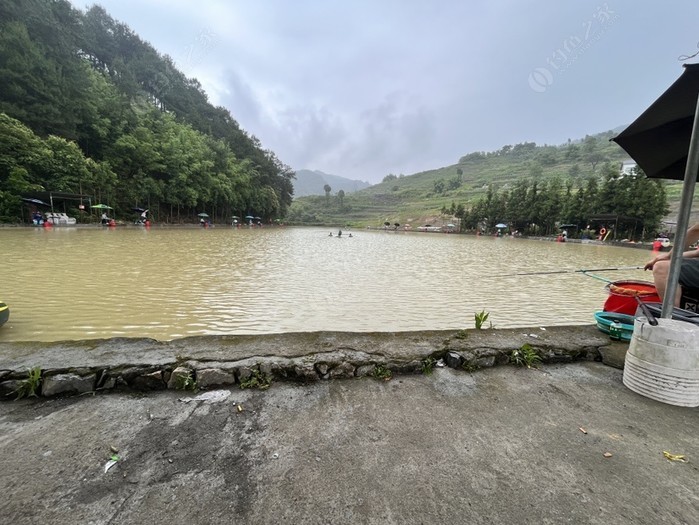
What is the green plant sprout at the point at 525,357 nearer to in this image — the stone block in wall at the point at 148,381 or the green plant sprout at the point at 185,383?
the green plant sprout at the point at 185,383

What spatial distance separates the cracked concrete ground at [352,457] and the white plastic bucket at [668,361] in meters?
0.08

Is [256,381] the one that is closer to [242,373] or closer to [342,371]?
[242,373]

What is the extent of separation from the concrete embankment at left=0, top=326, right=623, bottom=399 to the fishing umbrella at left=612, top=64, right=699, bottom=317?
102cm

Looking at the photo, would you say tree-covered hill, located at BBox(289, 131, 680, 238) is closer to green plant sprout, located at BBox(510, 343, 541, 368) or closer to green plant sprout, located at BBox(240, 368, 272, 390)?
green plant sprout, located at BBox(510, 343, 541, 368)

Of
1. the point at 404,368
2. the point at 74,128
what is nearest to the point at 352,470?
the point at 404,368

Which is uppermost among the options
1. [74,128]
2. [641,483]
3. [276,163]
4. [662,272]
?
[276,163]

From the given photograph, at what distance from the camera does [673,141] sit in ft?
8.77

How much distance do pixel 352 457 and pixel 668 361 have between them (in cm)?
197

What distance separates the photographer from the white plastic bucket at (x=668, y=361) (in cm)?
184

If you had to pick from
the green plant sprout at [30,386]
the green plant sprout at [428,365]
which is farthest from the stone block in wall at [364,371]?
the green plant sprout at [30,386]

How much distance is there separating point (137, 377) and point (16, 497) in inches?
31.3

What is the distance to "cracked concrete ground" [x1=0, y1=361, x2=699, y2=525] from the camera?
1196 millimetres

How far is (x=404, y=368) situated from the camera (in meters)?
2.29

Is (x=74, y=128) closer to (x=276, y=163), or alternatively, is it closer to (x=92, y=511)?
(x=92, y=511)
